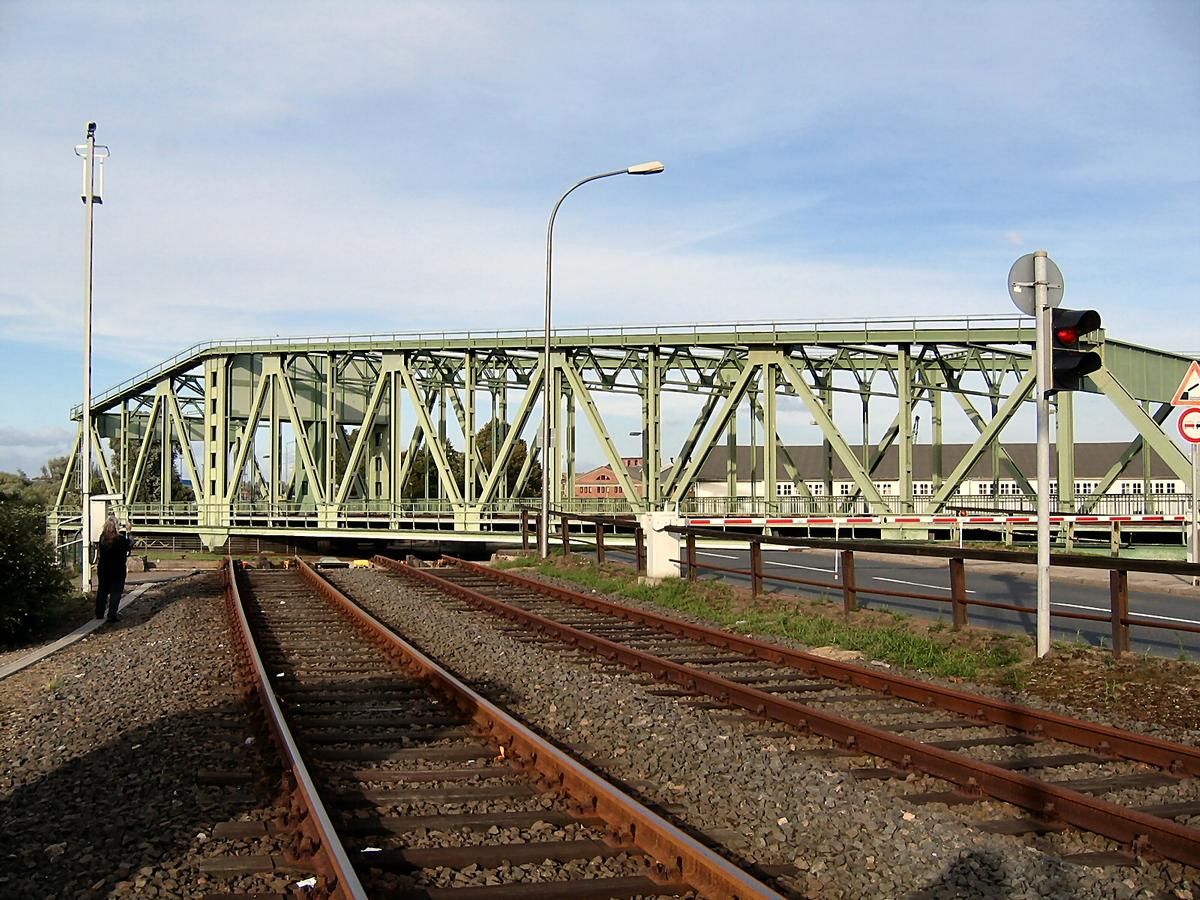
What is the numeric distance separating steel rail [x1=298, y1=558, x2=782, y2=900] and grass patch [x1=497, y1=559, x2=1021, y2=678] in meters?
5.03

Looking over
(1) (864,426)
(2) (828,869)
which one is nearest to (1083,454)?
(1) (864,426)

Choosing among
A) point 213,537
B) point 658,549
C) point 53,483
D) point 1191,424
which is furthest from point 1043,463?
point 53,483

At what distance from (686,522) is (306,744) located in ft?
85.0

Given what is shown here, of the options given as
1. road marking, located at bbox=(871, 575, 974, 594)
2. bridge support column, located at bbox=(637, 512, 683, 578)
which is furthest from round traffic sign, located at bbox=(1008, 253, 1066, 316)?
bridge support column, located at bbox=(637, 512, 683, 578)

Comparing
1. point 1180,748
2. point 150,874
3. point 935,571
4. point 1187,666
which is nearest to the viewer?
point 150,874

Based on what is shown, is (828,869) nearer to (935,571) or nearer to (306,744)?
(306,744)

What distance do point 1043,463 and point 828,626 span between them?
13.1 feet

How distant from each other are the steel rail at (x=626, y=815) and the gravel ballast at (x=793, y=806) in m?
0.44

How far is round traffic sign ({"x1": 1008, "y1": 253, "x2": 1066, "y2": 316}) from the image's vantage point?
37.8 ft

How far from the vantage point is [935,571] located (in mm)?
23328

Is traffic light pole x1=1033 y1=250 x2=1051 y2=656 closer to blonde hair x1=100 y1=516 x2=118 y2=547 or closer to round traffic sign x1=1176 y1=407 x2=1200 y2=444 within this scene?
round traffic sign x1=1176 y1=407 x2=1200 y2=444

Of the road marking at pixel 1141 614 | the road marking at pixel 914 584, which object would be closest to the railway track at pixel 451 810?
the road marking at pixel 1141 614

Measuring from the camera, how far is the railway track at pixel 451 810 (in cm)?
516

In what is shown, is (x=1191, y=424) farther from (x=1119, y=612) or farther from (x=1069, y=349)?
(x=1119, y=612)
